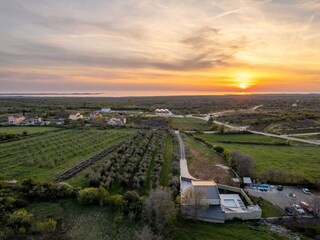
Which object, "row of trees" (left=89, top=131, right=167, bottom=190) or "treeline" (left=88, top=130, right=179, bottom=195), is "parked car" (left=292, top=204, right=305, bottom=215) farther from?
"row of trees" (left=89, top=131, right=167, bottom=190)

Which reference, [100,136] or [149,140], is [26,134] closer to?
[100,136]

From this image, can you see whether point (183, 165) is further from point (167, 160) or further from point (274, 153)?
point (274, 153)

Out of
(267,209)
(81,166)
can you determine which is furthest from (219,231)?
(81,166)

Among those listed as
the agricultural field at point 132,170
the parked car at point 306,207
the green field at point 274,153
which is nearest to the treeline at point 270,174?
the green field at point 274,153

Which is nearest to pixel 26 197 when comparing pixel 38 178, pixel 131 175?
pixel 38 178

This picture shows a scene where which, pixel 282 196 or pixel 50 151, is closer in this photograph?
pixel 282 196

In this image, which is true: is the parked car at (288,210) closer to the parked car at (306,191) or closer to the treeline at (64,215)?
the parked car at (306,191)
